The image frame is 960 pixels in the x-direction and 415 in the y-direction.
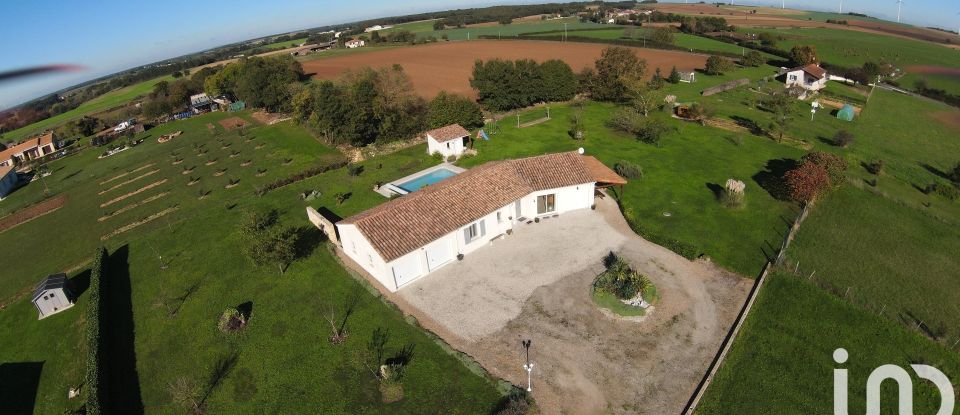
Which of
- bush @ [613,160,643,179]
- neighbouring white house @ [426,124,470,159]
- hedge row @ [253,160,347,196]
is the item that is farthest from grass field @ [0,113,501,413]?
bush @ [613,160,643,179]

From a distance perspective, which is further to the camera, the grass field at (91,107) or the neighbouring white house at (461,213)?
the grass field at (91,107)

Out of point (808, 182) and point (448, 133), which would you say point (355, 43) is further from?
point (808, 182)

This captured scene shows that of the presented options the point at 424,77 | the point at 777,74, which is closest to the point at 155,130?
the point at 424,77

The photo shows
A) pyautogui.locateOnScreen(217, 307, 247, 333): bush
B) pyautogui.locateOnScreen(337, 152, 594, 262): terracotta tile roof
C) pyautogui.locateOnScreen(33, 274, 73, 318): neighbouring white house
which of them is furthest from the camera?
pyautogui.locateOnScreen(33, 274, 73, 318): neighbouring white house

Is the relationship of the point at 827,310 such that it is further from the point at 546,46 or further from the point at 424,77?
the point at 546,46

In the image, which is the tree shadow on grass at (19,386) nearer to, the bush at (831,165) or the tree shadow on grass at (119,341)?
the tree shadow on grass at (119,341)

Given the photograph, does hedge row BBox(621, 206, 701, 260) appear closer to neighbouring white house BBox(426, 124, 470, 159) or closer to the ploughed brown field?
neighbouring white house BBox(426, 124, 470, 159)

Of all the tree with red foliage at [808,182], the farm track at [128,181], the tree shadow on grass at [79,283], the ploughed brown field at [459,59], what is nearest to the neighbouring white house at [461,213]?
the tree with red foliage at [808,182]
